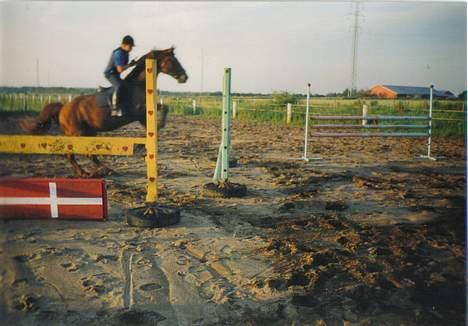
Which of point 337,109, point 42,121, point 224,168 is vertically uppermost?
point 337,109

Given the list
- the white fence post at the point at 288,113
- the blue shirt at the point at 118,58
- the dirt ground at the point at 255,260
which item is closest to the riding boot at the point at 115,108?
the blue shirt at the point at 118,58

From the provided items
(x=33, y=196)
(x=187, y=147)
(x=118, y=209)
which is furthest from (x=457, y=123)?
(x=33, y=196)

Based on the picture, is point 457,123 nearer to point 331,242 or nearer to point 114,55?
point 331,242

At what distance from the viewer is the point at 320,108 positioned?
14.0 metres

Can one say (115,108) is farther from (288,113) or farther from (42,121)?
(288,113)

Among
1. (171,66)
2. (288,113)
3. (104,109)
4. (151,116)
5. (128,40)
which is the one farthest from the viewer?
(288,113)

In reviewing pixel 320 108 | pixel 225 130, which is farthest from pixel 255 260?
pixel 320 108

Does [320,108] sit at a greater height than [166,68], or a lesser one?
lesser

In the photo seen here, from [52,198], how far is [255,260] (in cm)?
175

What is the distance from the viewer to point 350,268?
2658 mm

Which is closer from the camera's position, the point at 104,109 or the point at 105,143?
the point at 105,143

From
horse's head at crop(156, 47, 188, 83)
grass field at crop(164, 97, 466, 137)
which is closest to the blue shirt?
horse's head at crop(156, 47, 188, 83)

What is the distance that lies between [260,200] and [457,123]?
745 cm

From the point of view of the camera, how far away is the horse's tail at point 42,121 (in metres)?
4.00
